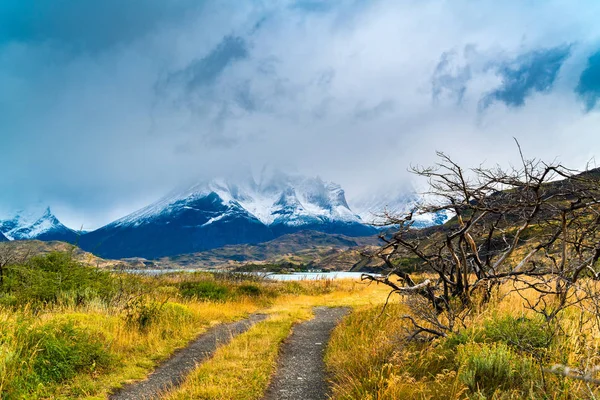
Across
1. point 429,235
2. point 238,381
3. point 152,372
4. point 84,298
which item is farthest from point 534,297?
point 84,298

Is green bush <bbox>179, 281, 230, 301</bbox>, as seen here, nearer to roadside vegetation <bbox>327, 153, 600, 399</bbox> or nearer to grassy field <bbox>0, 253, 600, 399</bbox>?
grassy field <bbox>0, 253, 600, 399</bbox>

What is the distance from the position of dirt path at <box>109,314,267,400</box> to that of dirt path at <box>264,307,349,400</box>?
1.88 m

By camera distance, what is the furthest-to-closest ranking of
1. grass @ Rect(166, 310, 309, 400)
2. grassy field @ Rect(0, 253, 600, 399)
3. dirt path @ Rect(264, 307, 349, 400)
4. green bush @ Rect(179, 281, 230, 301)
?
green bush @ Rect(179, 281, 230, 301)
dirt path @ Rect(264, 307, 349, 400)
grass @ Rect(166, 310, 309, 400)
grassy field @ Rect(0, 253, 600, 399)

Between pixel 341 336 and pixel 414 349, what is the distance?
12.5 feet

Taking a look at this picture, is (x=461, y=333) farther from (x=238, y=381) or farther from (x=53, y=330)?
(x=53, y=330)

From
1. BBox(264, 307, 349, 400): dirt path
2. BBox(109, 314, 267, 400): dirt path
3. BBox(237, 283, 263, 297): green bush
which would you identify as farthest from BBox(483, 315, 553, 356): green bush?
BBox(237, 283, 263, 297): green bush

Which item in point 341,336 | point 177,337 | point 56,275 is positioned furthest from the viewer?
point 56,275

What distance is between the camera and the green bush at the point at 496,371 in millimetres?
4496

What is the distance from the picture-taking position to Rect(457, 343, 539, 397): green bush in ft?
14.8

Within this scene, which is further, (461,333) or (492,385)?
(461,333)

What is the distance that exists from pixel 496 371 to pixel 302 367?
470 centimetres

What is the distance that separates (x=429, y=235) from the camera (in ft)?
26.7

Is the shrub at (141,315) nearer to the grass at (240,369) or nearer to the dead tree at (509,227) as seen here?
the grass at (240,369)

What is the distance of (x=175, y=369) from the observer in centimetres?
826
